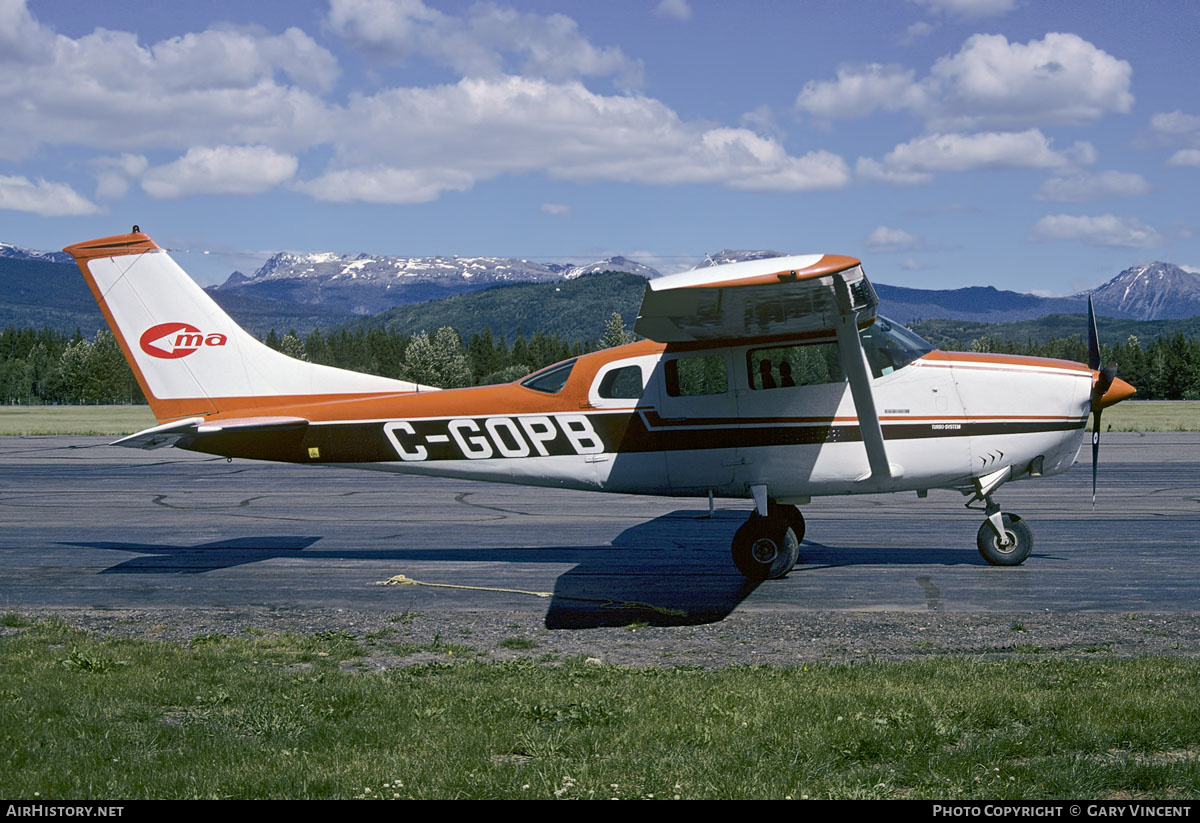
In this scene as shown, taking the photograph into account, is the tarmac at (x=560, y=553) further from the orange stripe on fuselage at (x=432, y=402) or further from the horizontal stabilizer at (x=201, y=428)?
the orange stripe on fuselage at (x=432, y=402)

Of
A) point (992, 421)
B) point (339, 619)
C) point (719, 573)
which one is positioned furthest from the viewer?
point (719, 573)

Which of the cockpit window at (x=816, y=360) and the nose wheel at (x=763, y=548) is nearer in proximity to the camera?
the cockpit window at (x=816, y=360)

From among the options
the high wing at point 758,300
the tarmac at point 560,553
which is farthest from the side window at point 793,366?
the tarmac at point 560,553

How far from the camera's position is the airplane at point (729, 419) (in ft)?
39.7

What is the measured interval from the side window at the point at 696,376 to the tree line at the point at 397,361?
11589 centimetres

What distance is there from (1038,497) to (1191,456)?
1485cm

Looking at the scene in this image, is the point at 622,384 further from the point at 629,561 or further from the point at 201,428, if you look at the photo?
the point at 201,428

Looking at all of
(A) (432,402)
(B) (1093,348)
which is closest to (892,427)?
(B) (1093,348)

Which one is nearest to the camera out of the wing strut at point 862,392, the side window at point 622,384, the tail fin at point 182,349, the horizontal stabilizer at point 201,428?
the wing strut at point 862,392

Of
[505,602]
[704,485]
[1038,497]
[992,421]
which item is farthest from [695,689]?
[1038,497]

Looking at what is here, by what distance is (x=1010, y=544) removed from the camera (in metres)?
12.9

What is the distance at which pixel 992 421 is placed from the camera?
39.7 ft

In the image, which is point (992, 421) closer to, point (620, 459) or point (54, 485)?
point (620, 459)
